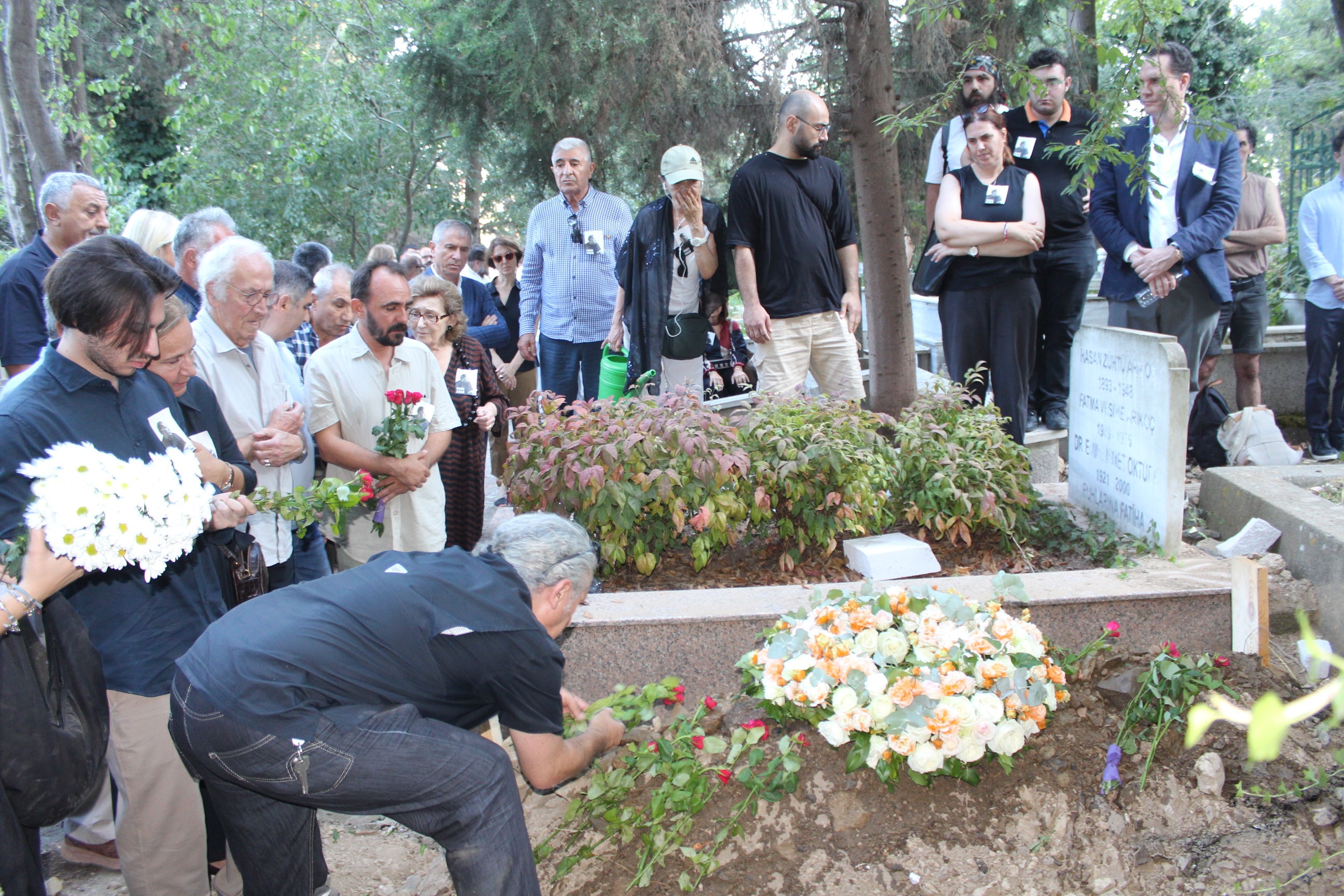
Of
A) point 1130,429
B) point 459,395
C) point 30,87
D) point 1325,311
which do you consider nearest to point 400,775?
point 459,395

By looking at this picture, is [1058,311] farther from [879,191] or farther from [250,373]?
[250,373]

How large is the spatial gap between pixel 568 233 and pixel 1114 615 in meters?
3.54

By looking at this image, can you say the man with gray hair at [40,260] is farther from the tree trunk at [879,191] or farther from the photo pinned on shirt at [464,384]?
the tree trunk at [879,191]

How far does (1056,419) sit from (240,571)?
439 centimetres

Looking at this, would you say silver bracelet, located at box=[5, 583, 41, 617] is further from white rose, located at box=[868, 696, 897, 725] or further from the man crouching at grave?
white rose, located at box=[868, 696, 897, 725]

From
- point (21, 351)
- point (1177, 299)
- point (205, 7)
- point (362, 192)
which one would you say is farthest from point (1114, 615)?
point (362, 192)

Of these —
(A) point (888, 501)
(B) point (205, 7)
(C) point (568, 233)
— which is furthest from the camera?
(B) point (205, 7)

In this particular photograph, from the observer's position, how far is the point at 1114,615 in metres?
3.44

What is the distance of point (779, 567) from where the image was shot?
4.06m

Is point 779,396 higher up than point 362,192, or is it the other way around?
point 362,192

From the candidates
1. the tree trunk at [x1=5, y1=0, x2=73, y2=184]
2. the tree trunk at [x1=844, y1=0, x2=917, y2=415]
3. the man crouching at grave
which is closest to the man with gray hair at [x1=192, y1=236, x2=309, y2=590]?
the man crouching at grave

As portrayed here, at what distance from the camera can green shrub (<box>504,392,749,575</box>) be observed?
362 centimetres

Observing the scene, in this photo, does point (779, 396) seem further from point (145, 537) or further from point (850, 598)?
point (145, 537)

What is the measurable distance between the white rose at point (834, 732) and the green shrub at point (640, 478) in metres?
1.04
